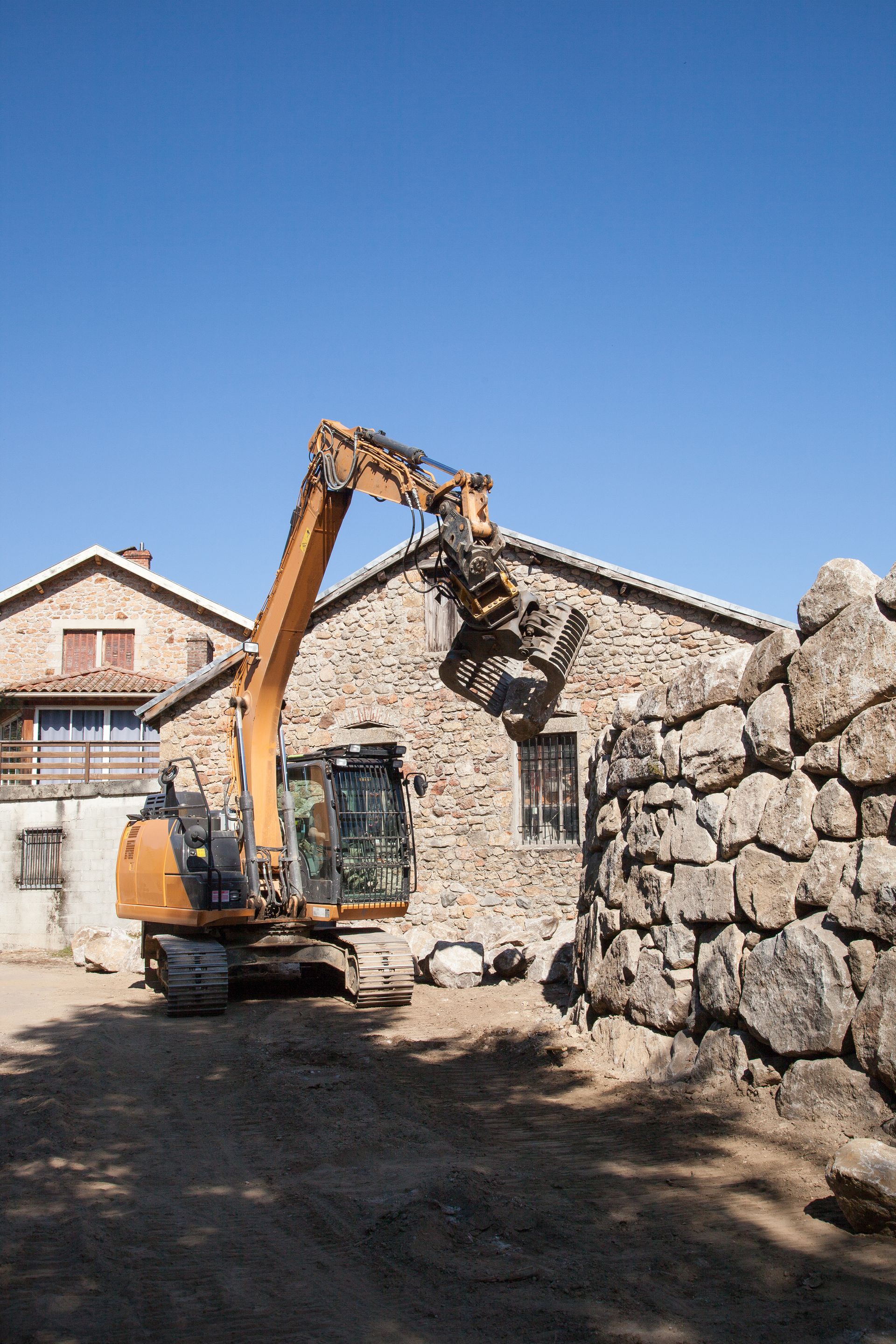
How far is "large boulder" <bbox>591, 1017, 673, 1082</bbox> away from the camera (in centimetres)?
713

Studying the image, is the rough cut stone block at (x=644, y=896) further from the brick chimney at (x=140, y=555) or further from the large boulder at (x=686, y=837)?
the brick chimney at (x=140, y=555)

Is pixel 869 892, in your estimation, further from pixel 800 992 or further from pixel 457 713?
pixel 457 713

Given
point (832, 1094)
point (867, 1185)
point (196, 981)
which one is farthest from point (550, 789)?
point (867, 1185)

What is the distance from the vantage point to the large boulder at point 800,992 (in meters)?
5.58

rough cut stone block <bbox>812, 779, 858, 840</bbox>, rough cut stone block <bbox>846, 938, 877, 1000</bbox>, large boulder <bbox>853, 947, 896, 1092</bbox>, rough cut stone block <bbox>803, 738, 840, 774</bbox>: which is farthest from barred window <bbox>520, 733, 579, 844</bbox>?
large boulder <bbox>853, 947, 896, 1092</bbox>

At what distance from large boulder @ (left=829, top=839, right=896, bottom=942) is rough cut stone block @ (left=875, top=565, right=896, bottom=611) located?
4.04ft

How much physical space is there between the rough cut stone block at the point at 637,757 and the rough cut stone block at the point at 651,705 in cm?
6

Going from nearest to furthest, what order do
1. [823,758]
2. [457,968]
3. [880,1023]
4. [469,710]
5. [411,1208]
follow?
[411,1208], [880,1023], [823,758], [457,968], [469,710]

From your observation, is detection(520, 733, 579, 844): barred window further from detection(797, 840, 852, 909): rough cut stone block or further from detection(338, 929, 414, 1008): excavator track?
detection(797, 840, 852, 909): rough cut stone block

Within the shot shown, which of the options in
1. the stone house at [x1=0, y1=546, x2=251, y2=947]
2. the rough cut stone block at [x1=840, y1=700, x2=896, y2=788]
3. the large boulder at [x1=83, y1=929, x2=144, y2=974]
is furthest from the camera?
the stone house at [x1=0, y1=546, x2=251, y2=947]

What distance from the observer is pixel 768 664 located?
672 centimetres

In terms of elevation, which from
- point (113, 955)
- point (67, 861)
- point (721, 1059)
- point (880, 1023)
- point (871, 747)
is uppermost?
point (871, 747)

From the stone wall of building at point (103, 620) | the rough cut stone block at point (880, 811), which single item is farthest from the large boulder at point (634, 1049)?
the stone wall of building at point (103, 620)

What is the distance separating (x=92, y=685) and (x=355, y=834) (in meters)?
15.0
